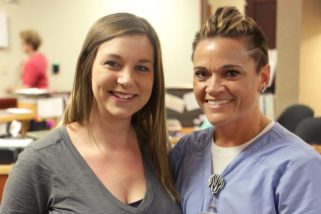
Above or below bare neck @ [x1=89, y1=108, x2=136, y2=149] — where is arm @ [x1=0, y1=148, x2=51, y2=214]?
below

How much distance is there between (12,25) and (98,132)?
498 cm

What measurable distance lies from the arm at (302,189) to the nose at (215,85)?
28 cm

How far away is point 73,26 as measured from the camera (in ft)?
20.2

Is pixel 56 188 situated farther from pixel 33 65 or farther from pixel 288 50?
pixel 33 65

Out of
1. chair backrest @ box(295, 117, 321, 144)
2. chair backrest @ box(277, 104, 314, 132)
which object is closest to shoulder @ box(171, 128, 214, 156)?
chair backrest @ box(295, 117, 321, 144)

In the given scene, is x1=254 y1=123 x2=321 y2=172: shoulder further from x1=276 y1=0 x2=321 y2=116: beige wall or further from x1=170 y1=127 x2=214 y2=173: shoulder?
Answer: x1=276 y1=0 x2=321 y2=116: beige wall

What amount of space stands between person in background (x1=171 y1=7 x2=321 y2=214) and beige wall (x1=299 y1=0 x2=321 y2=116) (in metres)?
3.25

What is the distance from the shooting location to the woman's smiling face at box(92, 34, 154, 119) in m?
1.29

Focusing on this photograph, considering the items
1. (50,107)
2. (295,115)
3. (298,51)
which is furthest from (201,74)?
(298,51)

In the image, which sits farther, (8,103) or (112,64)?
(8,103)

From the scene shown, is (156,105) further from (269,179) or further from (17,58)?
(17,58)

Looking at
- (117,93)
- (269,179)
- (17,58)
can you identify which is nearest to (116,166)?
(117,93)

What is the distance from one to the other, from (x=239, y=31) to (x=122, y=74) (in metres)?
0.35

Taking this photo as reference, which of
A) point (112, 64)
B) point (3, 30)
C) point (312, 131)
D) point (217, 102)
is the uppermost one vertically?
point (3, 30)
